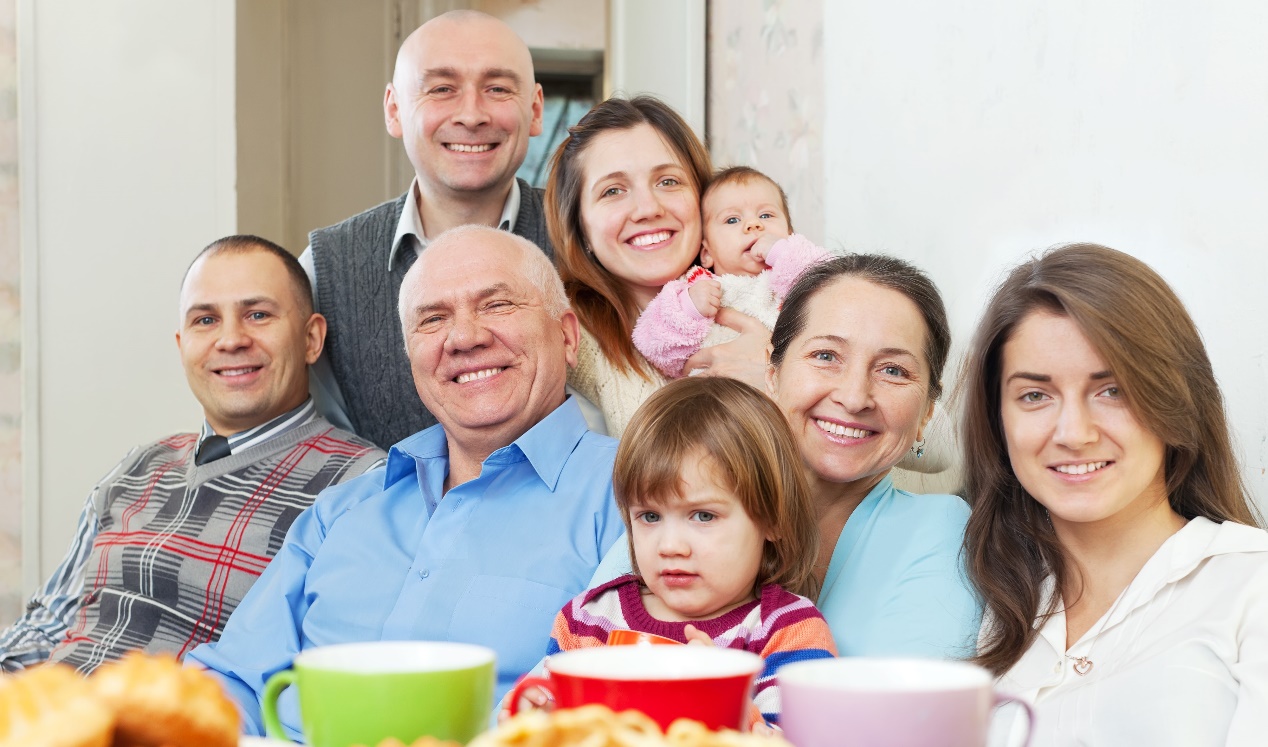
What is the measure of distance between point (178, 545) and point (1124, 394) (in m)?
1.61

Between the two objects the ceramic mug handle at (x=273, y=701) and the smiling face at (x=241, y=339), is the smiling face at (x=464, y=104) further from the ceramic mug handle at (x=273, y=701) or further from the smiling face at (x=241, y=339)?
the ceramic mug handle at (x=273, y=701)

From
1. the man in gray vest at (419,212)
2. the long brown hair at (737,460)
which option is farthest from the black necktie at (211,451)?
the long brown hair at (737,460)

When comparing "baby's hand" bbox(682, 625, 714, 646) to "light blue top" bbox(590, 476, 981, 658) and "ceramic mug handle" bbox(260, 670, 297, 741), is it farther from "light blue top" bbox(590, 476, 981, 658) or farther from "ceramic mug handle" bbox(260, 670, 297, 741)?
"ceramic mug handle" bbox(260, 670, 297, 741)

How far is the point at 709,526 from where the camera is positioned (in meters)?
1.29

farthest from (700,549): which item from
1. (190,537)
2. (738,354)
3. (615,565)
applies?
(190,537)

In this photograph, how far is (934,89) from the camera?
1.96 m

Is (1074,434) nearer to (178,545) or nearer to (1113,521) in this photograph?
(1113,521)

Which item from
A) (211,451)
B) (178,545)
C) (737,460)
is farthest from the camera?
(211,451)

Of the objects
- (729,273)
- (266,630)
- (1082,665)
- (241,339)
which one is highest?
(729,273)

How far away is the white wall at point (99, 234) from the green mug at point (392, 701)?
2.67 metres

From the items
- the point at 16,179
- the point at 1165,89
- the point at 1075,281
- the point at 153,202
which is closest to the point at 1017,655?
the point at 1075,281

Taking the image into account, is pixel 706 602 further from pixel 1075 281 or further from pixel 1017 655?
pixel 1075 281

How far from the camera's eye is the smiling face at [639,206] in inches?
82.2

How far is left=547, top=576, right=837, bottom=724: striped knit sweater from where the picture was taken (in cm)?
118
